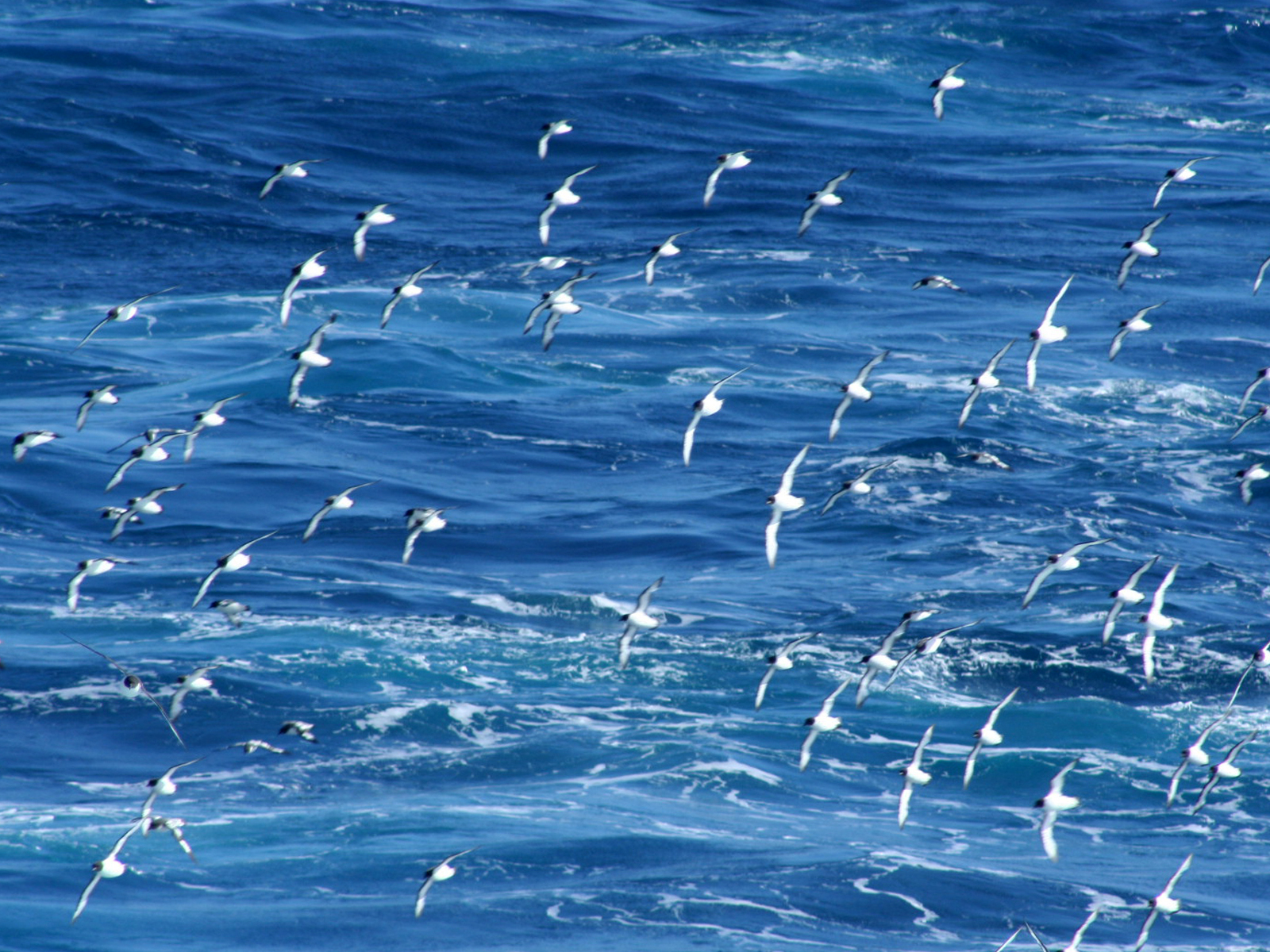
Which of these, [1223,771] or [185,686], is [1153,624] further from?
[185,686]

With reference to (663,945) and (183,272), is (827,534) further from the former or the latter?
(183,272)

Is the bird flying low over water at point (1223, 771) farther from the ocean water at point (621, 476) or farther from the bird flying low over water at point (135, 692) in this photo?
the bird flying low over water at point (135, 692)

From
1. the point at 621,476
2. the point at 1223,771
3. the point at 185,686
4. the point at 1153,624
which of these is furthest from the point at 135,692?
the point at 1223,771

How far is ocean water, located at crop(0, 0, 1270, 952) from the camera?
91.1ft

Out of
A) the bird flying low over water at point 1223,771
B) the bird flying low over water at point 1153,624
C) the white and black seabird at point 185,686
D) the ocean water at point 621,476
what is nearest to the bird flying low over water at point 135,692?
the white and black seabird at point 185,686

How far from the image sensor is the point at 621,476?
46.1 m

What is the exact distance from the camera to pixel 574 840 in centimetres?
2778

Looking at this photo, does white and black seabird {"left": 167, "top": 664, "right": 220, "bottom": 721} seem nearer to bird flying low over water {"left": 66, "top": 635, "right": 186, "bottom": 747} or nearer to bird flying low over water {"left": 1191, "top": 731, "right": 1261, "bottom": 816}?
bird flying low over water {"left": 66, "top": 635, "right": 186, "bottom": 747}

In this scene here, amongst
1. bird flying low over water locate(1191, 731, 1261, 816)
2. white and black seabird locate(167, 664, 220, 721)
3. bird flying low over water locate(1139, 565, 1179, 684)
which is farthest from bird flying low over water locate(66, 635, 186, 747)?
bird flying low over water locate(1191, 731, 1261, 816)

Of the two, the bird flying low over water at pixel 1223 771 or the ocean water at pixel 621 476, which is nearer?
the bird flying low over water at pixel 1223 771

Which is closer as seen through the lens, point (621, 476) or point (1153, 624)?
point (1153, 624)

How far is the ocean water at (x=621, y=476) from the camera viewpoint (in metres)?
27.8

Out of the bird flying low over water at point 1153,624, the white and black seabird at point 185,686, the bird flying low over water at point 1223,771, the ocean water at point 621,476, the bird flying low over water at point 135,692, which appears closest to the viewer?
the bird flying low over water at point 1223,771

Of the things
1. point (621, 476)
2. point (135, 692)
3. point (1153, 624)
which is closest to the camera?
point (1153, 624)
